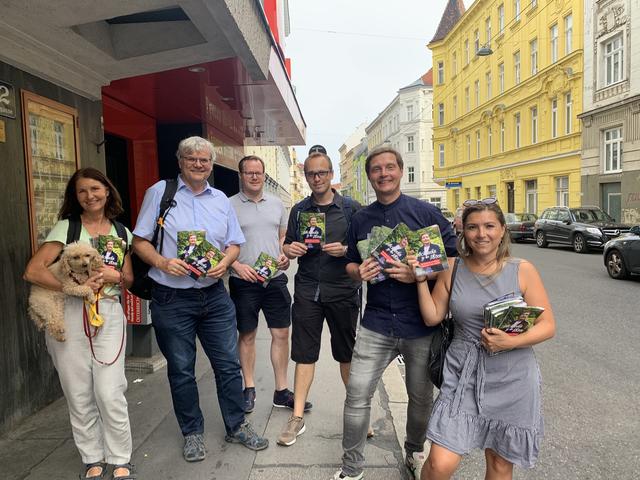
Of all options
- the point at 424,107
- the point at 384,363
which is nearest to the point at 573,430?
the point at 384,363

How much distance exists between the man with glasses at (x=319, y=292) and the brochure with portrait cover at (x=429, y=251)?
2.90ft

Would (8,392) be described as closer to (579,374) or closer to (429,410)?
(429,410)

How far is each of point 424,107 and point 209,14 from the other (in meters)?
57.4

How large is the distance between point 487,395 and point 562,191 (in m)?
25.5

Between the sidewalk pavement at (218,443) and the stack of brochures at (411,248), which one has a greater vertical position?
the stack of brochures at (411,248)

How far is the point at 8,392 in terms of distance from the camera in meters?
3.46

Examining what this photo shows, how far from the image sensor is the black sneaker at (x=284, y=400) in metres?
3.84

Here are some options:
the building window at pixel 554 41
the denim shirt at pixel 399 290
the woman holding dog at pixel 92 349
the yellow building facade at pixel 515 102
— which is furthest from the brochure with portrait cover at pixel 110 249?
the building window at pixel 554 41

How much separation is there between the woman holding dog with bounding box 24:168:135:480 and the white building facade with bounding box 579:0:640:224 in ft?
67.7

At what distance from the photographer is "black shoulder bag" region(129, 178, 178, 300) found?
300 centimetres

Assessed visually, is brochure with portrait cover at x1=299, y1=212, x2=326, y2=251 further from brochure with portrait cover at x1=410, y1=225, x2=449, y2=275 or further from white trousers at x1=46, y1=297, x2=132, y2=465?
white trousers at x1=46, y1=297, x2=132, y2=465

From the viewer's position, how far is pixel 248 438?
3.22 m

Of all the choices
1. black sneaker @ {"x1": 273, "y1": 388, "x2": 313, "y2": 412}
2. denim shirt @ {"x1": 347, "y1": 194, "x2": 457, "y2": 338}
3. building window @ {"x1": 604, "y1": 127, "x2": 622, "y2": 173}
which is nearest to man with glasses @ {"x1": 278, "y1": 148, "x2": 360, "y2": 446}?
black sneaker @ {"x1": 273, "y1": 388, "x2": 313, "y2": 412}

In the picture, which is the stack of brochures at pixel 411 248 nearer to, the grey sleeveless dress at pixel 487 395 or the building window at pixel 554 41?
the grey sleeveless dress at pixel 487 395
